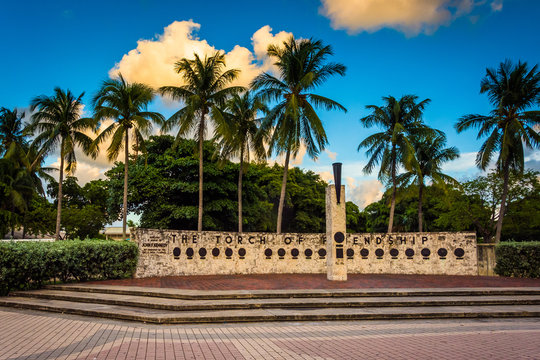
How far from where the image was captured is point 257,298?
427 inches

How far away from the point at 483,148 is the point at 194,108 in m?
17.1

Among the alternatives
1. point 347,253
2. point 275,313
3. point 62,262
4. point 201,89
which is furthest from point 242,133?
point 275,313

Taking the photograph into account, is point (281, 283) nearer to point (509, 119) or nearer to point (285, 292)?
point (285, 292)

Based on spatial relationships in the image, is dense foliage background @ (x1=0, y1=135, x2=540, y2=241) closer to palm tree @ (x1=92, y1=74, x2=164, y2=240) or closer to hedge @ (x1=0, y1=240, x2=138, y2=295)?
palm tree @ (x1=92, y1=74, x2=164, y2=240)

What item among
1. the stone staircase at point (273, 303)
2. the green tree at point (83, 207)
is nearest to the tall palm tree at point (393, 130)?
the stone staircase at point (273, 303)

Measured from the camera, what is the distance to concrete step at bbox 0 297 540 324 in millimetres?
8750

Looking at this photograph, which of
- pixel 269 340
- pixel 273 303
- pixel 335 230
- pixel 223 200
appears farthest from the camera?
pixel 223 200

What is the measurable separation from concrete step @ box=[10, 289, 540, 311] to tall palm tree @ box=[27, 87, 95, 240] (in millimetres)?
13881

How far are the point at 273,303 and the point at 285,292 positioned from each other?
127 cm

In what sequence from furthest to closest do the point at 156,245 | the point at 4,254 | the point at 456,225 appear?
the point at 456,225 < the point at 156,245 < the point at 4,254

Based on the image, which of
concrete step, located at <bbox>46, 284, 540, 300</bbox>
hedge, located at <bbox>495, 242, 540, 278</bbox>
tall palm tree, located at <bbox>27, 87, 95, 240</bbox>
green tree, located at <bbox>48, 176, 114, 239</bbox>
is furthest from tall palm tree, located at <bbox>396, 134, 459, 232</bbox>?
green tree, located at <bbox>48, 176, 114, 239</bbox>

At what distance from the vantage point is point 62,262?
13.2 meters

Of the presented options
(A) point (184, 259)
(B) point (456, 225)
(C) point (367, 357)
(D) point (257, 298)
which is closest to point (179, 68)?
(A) point (184, 259)

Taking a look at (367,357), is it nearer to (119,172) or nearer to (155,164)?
(155,164)
